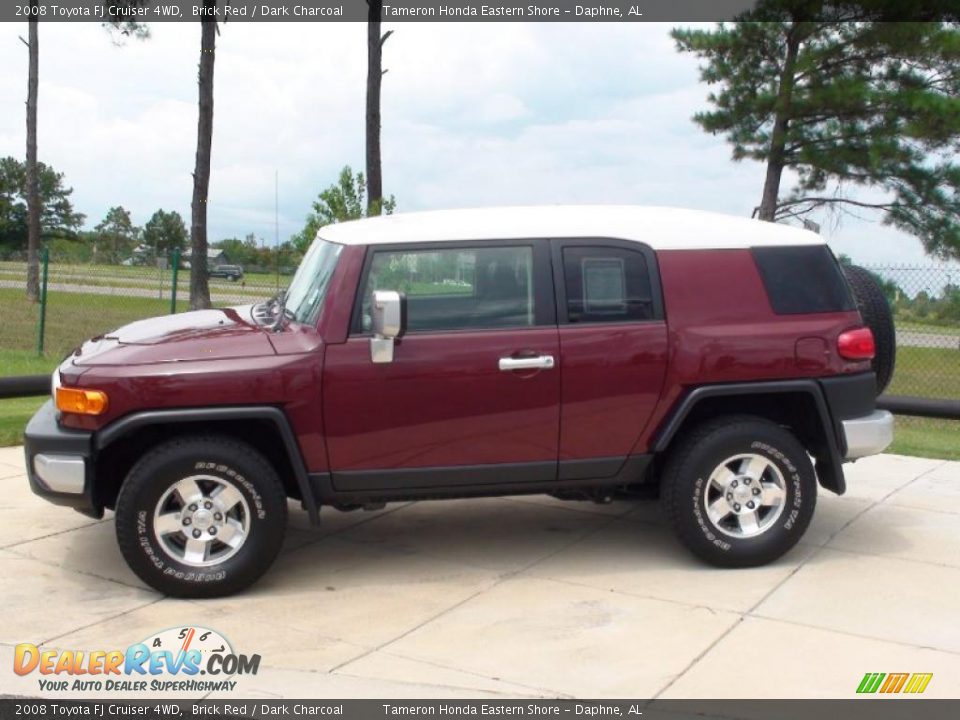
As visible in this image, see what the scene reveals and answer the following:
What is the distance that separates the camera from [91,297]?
19.6 m

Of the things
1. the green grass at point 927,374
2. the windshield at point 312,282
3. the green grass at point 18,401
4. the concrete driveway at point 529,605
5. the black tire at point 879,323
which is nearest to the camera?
the concrete driveway at point 529,605

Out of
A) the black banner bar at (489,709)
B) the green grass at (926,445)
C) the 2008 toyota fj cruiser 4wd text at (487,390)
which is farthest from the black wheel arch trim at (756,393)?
the green grass at (926,445)

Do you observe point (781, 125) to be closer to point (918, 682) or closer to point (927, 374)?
point (927, 374)

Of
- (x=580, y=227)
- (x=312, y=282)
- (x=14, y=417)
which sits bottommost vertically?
(x=14, y=417)

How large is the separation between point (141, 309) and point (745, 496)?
15.2m

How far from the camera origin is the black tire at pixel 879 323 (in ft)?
21.0

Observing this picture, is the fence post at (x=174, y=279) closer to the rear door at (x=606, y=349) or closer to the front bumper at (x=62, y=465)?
the front bumper at (x=62, y=465)

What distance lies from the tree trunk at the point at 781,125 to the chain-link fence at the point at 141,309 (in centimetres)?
550

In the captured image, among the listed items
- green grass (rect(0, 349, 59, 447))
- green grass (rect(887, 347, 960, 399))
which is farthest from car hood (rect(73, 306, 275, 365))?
green grass (rect(887, 347, 960, 399))

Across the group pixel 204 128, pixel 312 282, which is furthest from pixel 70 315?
pixel 312 282

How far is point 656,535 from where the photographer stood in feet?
21.9

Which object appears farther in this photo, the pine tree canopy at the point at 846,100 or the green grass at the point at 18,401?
the pine tree canopy at the point at 846,100

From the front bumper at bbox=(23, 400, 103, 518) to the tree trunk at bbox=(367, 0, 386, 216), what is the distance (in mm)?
12410

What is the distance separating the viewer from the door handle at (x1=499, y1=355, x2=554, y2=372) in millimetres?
5578
